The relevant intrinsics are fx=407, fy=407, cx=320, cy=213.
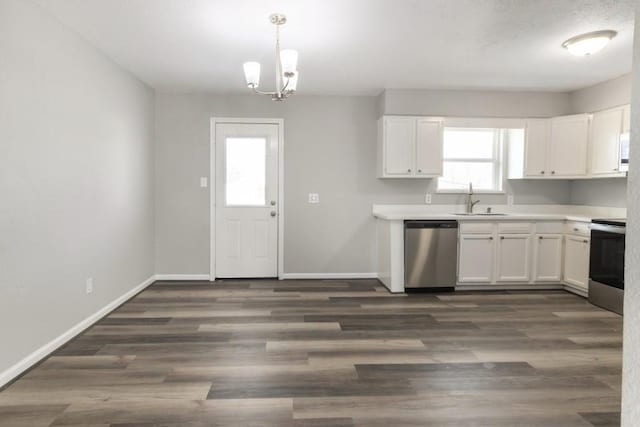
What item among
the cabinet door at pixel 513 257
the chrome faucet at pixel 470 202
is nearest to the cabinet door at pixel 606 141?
the cabinet door at pixel 513 257

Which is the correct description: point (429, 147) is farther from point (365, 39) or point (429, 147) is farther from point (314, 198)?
point (365, 39)

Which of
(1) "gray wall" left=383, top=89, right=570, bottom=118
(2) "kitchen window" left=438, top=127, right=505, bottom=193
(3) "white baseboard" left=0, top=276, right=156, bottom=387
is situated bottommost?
(3) "white baseboard" left=0, top=276, right=156, bottom=387

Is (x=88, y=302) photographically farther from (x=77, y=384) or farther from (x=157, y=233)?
(x=157, y=233)

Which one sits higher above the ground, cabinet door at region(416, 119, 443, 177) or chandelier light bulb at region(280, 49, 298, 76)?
chandelier light bulb at region(280, 49, 298, 76)

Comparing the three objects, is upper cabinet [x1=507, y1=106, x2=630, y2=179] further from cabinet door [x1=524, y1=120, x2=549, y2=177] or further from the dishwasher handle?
the dishwasher handle

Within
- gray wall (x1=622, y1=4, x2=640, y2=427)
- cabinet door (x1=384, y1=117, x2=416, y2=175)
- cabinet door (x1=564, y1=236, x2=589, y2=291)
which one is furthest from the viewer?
cabinet door (x1=384, y1=117, x2=416, y2=175)

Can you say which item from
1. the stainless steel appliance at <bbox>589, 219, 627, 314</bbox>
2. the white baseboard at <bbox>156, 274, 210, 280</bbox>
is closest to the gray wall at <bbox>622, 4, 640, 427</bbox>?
the stainless steel appliance at <bbox>589, 219, 627, 314</bbox>

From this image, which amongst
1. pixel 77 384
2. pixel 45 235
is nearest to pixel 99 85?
pixel 45 235

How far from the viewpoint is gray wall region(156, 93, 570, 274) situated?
16.9 ft

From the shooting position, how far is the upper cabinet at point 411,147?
4.91 metres

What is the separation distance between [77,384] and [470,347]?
2624mm

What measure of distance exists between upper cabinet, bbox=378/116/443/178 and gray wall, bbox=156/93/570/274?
0.33 m

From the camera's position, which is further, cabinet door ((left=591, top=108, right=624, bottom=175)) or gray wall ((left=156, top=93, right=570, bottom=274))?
gray wall ((left=156, top=93, right=570, bottom=274))

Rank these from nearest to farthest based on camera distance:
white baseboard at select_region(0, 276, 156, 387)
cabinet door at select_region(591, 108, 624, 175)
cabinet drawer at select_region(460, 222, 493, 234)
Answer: white baseboard at select_region(0, 276, 156, 387)
cabinet door at select_region(591, 108, 624, 175)
cabinet drawer at select_region(460, 222, 493, 234)
